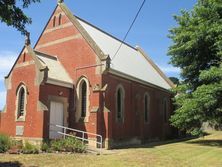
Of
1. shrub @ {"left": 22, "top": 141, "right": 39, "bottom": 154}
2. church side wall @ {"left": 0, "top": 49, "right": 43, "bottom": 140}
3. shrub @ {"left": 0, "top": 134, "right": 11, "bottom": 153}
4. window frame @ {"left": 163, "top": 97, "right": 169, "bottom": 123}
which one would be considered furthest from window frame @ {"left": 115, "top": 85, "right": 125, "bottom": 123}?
window frame @ {"left": 163, "top": 97, "right": 169, "bottom": 123}

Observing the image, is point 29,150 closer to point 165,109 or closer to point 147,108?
point 147,108

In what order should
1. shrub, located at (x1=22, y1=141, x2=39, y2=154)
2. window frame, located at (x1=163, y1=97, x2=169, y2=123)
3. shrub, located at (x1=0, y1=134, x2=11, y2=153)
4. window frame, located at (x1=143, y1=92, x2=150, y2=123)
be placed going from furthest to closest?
1. window frame, located at (x1=163, y1=97, x2=169, y2=123)
2. window frame, located at (x1=143, y1=92, x2=150, y2=123)
3. shrub, located at (x1=0, y1=134, x2=11, y2=153)
4. shrub, located at (x1=22, y1=141, x2=39, y2=154)

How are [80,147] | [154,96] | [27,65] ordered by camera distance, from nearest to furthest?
[80,147] → [27,65] → [154,96]

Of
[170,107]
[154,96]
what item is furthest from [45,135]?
[170,107]

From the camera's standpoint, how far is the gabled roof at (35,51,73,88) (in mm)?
26312

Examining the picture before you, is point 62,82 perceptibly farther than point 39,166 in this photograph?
Yes

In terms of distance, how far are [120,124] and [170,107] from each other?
1382cm

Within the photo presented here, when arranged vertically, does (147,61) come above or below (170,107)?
above

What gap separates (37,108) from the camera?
24656mm

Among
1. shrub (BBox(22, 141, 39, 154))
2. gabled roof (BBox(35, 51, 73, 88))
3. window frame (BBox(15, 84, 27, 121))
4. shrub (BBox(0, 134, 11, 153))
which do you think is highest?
gabled roof (BBox(35, 51, 73, 88))

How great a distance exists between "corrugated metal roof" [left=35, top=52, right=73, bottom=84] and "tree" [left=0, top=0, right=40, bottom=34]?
13.5 metres

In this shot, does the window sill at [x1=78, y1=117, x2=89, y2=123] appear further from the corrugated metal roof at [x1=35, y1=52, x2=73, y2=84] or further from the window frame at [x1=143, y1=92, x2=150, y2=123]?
the window frame at [x1=143, y1=92, x2=150, y2=123]

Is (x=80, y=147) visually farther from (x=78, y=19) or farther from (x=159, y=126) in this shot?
(x=159, y=126)

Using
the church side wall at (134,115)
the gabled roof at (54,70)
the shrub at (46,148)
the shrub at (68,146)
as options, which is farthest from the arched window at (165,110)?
the shrub at (46,148)
